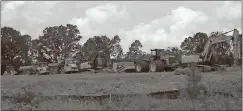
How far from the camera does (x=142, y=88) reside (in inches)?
667

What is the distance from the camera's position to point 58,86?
752 inches

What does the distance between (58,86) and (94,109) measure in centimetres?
989

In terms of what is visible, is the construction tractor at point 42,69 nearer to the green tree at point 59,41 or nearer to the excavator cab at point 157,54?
the excavator cab at point 157,54

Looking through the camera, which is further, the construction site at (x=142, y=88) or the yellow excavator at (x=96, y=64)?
the yellow excavator at (x=96, y=64)

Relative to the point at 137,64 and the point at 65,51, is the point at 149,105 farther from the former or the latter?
the point at 65,51

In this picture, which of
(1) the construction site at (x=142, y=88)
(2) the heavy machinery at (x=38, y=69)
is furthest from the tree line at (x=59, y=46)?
(1) the construction site at (x=142, y=88)

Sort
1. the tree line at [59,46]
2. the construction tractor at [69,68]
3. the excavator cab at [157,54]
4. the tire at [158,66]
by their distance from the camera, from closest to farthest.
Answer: the tire at [158,66], the excavator cab at [157,54], the construction tractor at [69,68], the tree line at [59,46]

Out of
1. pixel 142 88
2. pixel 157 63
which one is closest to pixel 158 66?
pixel 157 63

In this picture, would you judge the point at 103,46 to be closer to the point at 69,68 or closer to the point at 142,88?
the point at 69,68

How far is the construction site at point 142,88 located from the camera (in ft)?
34.2

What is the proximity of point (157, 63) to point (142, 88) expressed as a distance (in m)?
17.0

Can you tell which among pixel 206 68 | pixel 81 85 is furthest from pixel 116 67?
pixel 81 85

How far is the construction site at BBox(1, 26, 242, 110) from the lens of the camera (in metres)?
10.4

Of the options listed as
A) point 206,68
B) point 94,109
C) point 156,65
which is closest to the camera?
point 94,109
